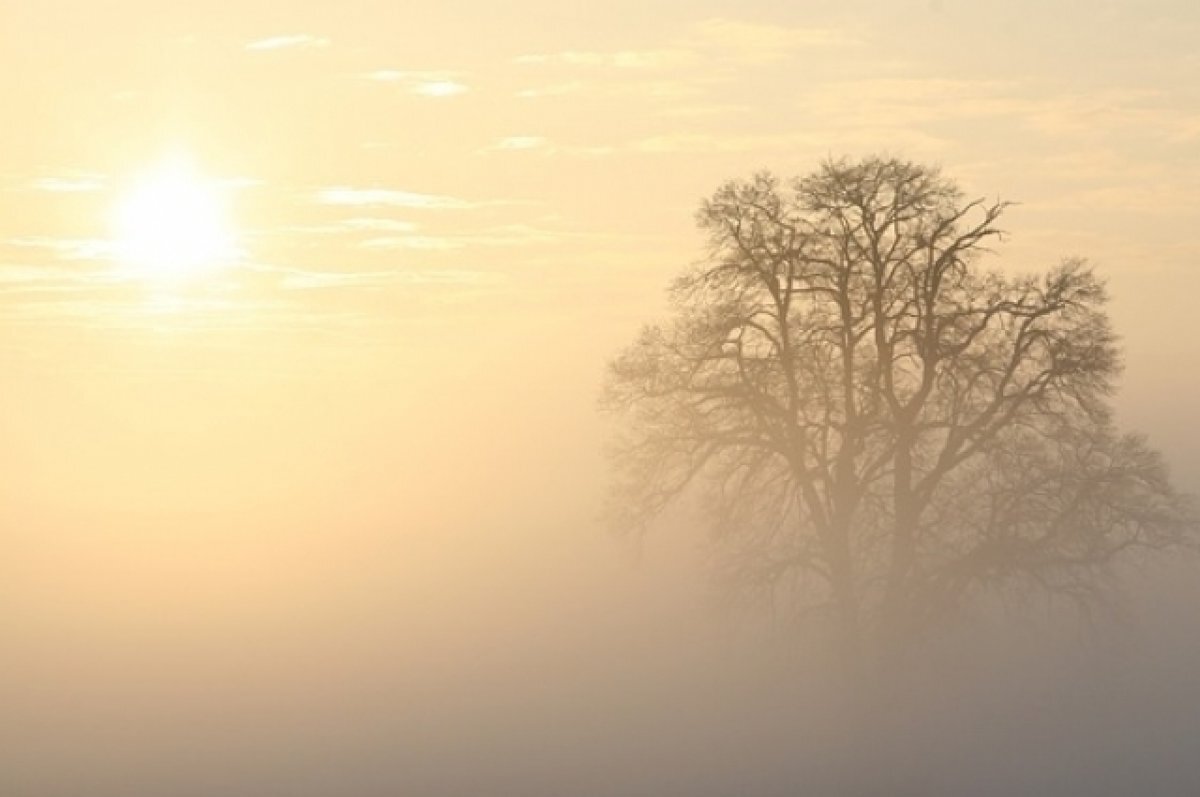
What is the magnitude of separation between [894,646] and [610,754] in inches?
233

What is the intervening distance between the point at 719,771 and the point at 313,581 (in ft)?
101

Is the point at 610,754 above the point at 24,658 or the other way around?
the other way around

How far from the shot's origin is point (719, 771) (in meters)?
34.6

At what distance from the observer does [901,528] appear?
108 ft

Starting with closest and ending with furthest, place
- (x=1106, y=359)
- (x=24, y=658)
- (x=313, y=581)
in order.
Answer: (x=1106, y=359) → (x=24, y=658) → (x=313, y=581)

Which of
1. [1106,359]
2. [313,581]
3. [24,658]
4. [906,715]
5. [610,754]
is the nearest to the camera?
[1106,359]

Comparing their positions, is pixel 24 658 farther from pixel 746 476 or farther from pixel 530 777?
pixel 746 476

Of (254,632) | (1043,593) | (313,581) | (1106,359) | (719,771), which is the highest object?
(313,581)

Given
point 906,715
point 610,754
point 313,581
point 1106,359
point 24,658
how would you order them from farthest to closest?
point 313,581 < point 24,658 < point 610,754 < point 906,715 < point 1106,359

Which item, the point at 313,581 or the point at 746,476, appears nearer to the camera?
the point at 746,476

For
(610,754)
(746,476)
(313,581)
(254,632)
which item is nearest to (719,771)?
(610,754)

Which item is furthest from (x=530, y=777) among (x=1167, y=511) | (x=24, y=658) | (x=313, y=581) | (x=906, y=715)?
(x=313, y=581)

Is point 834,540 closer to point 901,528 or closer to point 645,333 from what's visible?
point 901,528

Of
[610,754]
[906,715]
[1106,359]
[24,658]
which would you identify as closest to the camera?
[1106,359]
